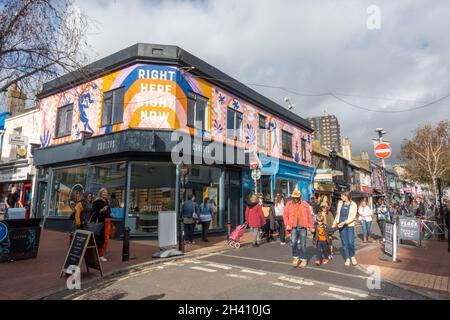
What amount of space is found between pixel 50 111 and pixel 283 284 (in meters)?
15.7

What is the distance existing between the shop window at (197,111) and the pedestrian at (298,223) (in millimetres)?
6970

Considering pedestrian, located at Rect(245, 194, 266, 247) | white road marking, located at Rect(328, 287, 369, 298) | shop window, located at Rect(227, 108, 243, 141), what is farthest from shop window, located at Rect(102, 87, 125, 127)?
white road marking, located at Rect(328, 287, 369, 298)

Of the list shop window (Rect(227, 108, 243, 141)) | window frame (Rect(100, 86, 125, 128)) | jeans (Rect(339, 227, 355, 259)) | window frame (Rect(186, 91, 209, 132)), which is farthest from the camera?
shop window (Rect(227, 108, 243, 141))

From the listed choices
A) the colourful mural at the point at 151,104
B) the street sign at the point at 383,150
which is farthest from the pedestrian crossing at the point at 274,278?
the colourful mural at the point at 151,104

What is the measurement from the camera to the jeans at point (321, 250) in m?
7.87

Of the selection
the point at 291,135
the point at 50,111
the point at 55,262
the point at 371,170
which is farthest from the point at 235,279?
the point at 371,170

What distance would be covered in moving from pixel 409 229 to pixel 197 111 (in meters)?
9.95

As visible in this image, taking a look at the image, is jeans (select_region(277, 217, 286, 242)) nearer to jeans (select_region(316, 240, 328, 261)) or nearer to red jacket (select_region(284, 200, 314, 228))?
jeans (select_region(316, 240, 328, 261))

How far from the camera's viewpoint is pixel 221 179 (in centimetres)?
1482

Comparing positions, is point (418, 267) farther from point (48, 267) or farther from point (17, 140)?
point (17, 140)

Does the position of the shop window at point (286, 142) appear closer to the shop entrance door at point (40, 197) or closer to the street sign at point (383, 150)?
the street sign at point (383, 150)

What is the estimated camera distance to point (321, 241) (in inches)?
314

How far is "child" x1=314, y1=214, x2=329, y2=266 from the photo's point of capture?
25.8ft

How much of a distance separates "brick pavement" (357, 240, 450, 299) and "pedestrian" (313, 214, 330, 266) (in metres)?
0.95
